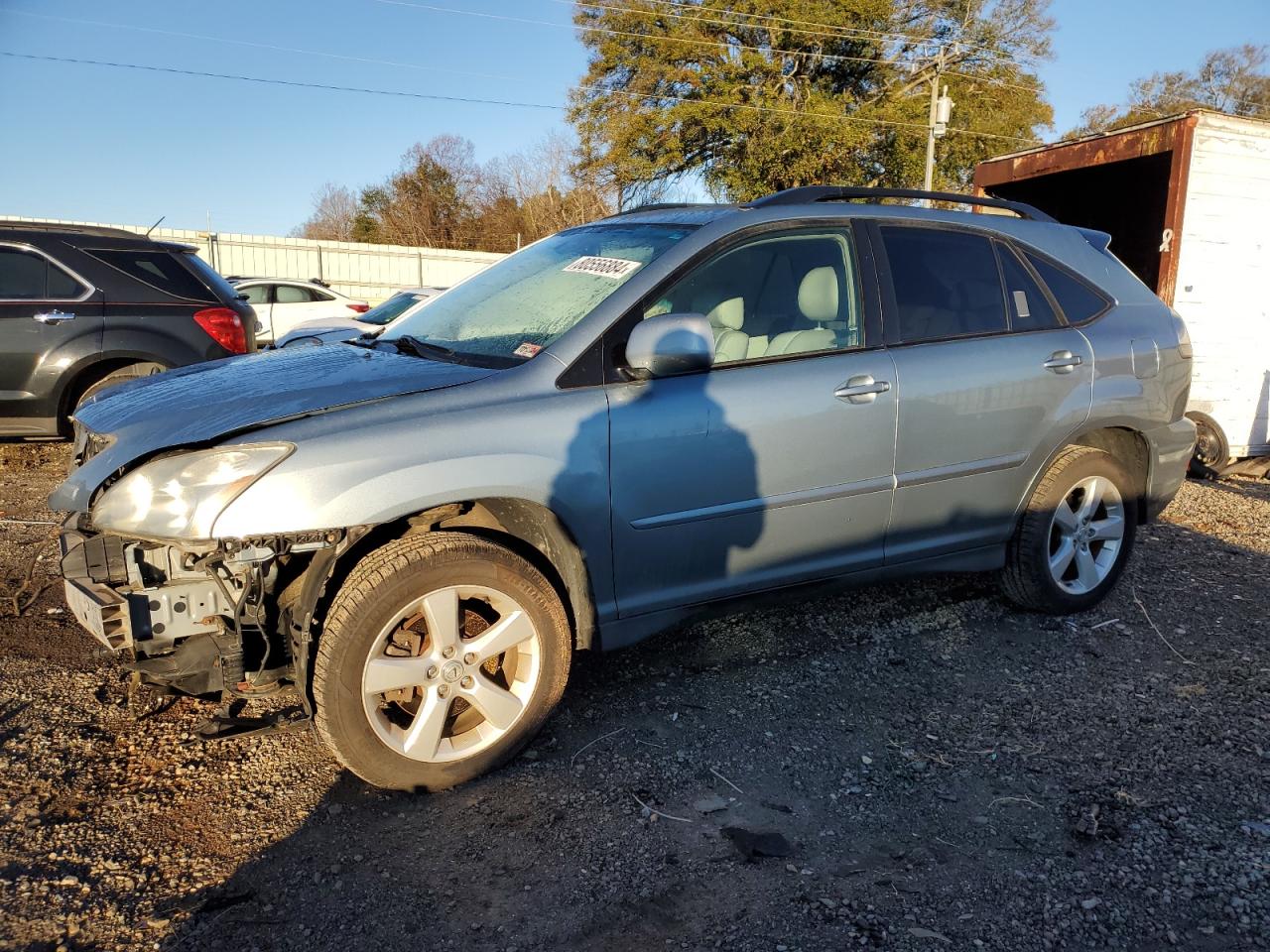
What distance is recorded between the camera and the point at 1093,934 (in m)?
2.27

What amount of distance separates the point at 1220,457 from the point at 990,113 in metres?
23.3

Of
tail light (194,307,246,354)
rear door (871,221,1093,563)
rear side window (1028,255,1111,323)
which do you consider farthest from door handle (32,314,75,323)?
rear side window (1028,255,1111,323)

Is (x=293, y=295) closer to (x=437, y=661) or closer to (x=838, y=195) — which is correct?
(x=838, y=195)

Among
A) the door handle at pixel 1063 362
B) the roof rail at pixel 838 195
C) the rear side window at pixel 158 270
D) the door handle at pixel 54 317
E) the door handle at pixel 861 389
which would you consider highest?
the roof rail at pixel 838 195

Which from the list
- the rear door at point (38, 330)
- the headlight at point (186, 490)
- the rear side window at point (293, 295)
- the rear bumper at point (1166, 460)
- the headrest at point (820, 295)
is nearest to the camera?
the headlight at point (186, 490)

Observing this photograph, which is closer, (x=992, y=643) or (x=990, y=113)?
(x=992, y=643)

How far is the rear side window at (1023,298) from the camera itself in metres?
4.04

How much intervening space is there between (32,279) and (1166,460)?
291 inches

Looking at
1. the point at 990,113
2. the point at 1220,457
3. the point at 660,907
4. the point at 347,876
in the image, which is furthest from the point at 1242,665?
the point at 990,113

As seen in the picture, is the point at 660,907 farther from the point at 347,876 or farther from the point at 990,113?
the point at 990,113

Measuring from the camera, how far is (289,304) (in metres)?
16.3

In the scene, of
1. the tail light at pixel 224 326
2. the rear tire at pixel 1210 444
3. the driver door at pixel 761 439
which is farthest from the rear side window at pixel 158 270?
the rear tire at pixel 1210 444

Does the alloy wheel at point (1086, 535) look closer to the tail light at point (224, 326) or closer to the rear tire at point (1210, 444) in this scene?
the rear tire at point (1210, 444)

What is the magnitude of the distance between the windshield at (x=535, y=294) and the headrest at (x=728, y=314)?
A: 30 centimetres
